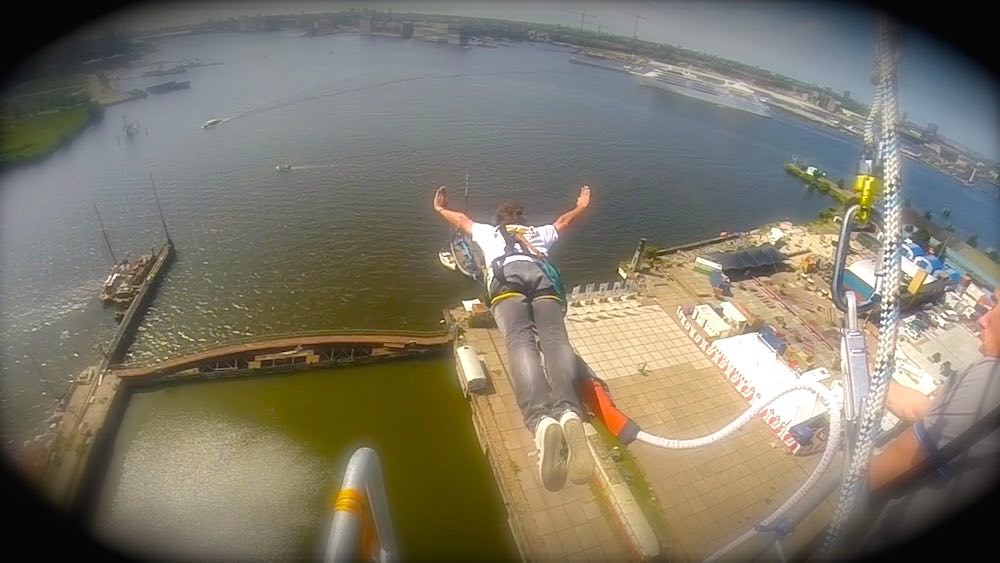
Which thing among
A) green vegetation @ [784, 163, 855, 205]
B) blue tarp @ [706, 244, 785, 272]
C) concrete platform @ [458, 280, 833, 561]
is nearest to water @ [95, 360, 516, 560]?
concrete platform @ [458, 280, 833, 561]

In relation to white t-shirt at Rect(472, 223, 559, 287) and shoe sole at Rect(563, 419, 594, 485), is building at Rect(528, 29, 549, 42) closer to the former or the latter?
white t-shirt at Rect(472, 223, 559, 287)

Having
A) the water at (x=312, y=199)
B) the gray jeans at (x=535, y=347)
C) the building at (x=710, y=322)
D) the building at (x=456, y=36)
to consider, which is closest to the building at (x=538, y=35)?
the building at (x=456, y=36)

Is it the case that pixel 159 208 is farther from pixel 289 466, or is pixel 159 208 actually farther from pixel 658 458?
pixel 658 458

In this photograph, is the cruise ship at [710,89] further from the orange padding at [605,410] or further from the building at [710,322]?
the orange padding at [605,410]

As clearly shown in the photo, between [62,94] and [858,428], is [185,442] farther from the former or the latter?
[62,94]

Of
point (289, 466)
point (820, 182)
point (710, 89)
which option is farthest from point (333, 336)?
point (710, 89)
